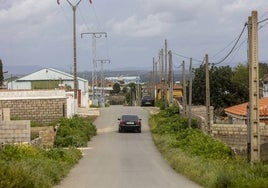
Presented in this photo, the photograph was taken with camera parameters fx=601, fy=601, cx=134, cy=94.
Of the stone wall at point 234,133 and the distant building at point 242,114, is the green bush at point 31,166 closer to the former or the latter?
the stone wall at point 234,133

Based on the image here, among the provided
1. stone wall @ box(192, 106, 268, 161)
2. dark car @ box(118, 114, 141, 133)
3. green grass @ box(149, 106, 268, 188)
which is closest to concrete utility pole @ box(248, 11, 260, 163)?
green grass @ box(149, 106, 268, 188)

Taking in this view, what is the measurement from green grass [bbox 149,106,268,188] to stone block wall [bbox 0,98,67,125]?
8.16m

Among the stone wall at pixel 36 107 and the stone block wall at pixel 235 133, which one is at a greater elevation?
the stone wall at pixel 36 107

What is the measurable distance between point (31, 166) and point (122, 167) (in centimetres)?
800

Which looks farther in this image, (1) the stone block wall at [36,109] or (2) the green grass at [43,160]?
(1) the stone block wall at [36,109]

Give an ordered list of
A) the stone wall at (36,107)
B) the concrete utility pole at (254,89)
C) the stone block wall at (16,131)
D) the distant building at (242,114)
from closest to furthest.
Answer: the concrete utility pole at (254,89), the stone block wall at (16,131), the distant building at (242,114), the stone wall at (36,107)

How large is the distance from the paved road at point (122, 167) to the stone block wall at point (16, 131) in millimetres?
3456

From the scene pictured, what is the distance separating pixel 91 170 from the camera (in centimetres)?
2572

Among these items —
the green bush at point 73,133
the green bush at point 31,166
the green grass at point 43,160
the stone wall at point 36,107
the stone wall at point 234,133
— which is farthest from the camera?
the stone wall at point 36,107

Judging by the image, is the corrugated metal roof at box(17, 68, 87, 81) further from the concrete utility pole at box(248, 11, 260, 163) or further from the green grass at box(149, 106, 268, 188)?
the concrete utility pole at box(248, 11, 260, 163)

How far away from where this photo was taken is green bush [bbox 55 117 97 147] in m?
38.3

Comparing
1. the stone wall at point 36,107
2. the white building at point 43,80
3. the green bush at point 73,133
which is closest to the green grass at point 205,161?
the green bush at point 73,133

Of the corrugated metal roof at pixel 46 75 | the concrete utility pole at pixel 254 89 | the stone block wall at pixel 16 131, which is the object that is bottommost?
the stone block wall at pixel 16 131

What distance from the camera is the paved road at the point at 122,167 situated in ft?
67.9
